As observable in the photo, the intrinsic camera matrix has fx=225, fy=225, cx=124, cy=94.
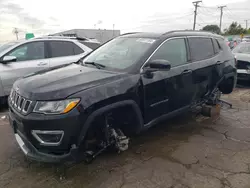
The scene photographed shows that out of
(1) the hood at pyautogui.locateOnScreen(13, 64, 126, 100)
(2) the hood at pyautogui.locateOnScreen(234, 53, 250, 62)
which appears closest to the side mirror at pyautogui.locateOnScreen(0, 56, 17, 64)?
(1) the hood at pyautogui.locateOnScreen(13, 64, 126, 100)

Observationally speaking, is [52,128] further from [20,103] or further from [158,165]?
[158,165]

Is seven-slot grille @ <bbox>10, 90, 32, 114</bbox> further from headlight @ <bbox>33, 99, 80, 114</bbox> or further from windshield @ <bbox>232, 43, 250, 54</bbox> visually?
windshield @ <bbox>232, 43, 250, 54</bbox>

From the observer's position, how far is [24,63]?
5.27 m

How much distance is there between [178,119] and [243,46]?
5.36 metres

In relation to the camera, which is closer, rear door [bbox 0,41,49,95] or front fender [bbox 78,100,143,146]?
front fender [bbox 78,100,143,146]

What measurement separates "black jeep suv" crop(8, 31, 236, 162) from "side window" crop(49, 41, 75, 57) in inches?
92.5

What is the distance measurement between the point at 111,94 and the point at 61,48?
3.89m

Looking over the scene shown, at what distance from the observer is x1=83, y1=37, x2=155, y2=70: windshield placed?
3174mm

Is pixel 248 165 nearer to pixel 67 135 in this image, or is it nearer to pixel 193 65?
pixel 193 65

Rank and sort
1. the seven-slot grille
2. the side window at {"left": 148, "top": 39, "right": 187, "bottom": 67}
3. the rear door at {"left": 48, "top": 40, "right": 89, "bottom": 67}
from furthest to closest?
1. the rear door at {"left": 48, "top": 40, "right": 89, "bottom": 67}
2. the side window at {"left": 148, "top": 39, "right": 187, "bottom": 67}
3. the seven-slot grille

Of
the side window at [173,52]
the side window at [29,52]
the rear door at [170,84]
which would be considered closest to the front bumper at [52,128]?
the rear door at [170,84]

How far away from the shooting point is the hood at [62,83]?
2357 mm

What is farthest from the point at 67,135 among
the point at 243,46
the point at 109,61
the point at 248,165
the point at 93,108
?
the point at 243,46

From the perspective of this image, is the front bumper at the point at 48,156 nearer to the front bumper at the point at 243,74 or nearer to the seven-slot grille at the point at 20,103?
the seven-slot grille at the point at 20,103
